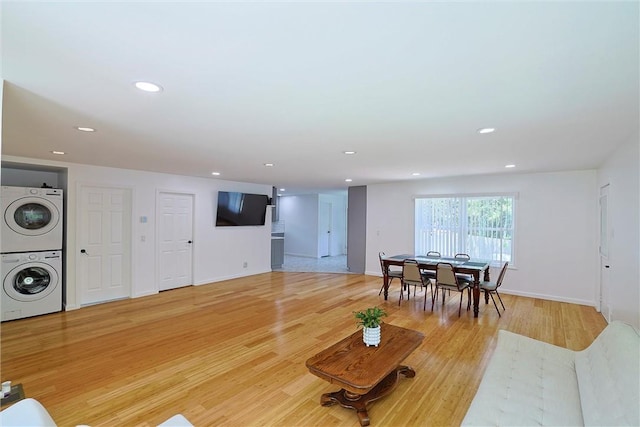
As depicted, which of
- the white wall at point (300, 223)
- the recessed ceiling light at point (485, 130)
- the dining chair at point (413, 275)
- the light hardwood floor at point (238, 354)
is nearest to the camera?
the light hardwood floor at point (238, 354)

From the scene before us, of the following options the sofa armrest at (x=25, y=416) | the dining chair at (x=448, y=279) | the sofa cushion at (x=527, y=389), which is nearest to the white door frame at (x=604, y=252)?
the dining chair at (x=448, y=279)

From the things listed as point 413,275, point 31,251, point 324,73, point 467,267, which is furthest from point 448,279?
point 31,251

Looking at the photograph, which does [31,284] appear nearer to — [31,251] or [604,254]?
[31,251]

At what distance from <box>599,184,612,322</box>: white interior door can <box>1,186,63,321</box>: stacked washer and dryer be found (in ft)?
26.8

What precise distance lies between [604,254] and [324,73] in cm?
526

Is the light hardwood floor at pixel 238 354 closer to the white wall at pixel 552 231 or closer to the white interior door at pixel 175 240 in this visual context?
the white wall at pixel 552 231

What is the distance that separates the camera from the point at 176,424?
1529 mm

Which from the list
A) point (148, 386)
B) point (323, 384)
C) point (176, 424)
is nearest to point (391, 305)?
point (323, 384)

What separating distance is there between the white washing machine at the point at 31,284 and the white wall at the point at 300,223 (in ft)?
23.6

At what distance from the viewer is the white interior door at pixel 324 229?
1074cm

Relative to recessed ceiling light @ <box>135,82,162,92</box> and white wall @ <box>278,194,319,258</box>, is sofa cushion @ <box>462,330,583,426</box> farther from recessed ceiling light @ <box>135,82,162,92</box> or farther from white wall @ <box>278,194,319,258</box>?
white wall @ <box>278,194,319,258</box>

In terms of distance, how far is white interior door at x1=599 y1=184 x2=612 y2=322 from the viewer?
4.24 m

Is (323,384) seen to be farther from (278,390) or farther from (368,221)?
(368,221)

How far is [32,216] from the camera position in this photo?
4488mm
